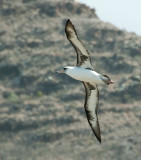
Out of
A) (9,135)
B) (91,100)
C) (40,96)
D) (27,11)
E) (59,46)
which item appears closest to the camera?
(91,100)

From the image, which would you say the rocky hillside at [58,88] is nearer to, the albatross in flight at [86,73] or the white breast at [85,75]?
the albatross in flight at [86,73]

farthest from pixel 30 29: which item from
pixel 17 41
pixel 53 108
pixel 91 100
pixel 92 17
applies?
pixel 91 100

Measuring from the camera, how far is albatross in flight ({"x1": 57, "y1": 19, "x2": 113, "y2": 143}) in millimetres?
30094

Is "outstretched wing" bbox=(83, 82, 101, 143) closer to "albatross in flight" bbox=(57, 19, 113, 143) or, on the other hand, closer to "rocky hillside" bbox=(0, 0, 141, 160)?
"albatross in flight" bbox=(57, 19, 113, 143)

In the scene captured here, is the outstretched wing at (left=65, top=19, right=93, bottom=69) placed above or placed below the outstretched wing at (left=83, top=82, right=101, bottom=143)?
above

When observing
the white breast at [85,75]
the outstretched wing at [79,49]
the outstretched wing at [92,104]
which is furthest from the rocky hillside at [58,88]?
Result: the white breast at [85,75]

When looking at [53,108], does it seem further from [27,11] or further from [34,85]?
[27,11]

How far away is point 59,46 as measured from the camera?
109m

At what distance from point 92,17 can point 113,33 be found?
7778 mm

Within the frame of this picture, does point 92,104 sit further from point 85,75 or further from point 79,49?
point 79,49

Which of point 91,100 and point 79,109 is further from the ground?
point 91,100

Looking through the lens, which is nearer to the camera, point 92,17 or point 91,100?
point 91,100

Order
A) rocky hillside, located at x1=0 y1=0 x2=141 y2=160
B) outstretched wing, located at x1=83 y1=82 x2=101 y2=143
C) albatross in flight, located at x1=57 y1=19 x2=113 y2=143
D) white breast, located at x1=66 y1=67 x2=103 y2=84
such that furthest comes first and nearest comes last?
rocky hillside, located at x1=0 y1=0 x2=141 y2=160
outstretched wing, located at x1=83 y1=82 x2=101 y2=143
white breast, located at x1=66 y1=67 x2=103 y2=84
albatross in flight, located at x1=57 y1=19 x2=113 y2=143

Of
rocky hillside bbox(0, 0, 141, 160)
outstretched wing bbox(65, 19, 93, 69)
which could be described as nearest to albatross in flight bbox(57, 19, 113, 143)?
outstretched wing bbox(65, 19, 93, 69)
